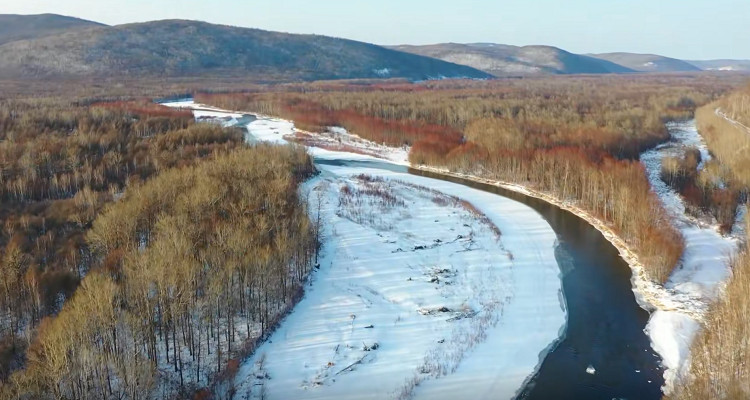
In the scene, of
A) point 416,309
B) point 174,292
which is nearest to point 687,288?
point 416,309

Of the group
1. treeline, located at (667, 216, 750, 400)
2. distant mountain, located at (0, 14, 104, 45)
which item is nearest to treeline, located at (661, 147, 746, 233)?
treeline, located at (667, 216, 750, 400)

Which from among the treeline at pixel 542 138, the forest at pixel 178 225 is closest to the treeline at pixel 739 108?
the treeline at pixel 542 138

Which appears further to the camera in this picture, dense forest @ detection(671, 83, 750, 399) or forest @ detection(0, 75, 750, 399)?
forest @ detection(0, 75, 750, 399)

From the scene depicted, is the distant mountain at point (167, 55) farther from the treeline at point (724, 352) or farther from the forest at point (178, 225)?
the treeline at point (724, 352)

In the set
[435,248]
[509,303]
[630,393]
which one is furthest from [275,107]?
[630,393]

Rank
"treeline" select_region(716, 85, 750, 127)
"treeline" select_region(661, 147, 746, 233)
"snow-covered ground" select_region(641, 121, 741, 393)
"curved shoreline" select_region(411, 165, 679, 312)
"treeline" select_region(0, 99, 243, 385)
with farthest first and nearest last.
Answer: "treeline" select_region(716, 85, 750, 127) → "treeline" select_region(661, 147, 746, 233) → "curved shoreline" select_region(411, 165, 679, 312) → "snow-covered ground" select_region(641, 121, 741, 393) → "treeline" select_region(0, 99, 243, 385)

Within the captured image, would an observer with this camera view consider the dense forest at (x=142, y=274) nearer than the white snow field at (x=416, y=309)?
Yes

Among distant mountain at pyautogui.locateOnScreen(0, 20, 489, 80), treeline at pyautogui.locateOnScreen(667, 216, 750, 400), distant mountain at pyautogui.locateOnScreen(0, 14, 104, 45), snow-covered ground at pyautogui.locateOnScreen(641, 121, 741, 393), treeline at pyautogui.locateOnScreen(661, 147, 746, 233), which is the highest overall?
distant mountain at pyautogui.locateOnScreen(0, 14, 104, 45)

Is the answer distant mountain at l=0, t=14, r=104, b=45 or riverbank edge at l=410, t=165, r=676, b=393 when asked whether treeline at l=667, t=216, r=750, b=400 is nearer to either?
riverbank edge at l=410, t=165, r=676, b=393

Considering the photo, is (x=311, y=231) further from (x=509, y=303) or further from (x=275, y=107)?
(x=275, y=107)
